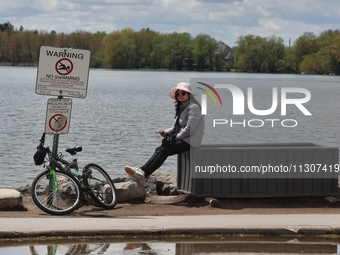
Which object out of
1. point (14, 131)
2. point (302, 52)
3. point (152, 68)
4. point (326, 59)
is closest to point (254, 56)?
point (302, 52)

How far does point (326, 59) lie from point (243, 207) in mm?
140378

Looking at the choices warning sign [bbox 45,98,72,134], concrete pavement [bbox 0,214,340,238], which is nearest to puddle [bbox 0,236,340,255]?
concrete pavement [bbox 0,214,340,238]

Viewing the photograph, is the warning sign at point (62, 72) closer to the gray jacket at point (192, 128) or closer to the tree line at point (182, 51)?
the gray jacket at point (192, 128)

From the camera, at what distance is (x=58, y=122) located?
859 centimetres

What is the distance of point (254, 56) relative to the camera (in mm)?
161500

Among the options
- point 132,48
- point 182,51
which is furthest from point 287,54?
point 132,48

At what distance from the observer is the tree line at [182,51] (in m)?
154

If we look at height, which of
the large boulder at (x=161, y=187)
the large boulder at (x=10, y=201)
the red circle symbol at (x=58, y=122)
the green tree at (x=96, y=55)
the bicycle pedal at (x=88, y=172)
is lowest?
the large boulder at (x=10, y=201)

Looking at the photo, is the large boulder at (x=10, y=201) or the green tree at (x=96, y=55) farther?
the green tree at (x=96, y=55)

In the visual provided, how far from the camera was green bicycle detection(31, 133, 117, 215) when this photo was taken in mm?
7742

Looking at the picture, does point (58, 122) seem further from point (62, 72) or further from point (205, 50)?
point (205, 50)

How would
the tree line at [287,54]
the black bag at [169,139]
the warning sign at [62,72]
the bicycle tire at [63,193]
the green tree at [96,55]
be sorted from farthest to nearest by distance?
the green tree at [96,55], the tree line at [287,54], the black bag at [169,139], the warning sign at [62,72], the bicycle tire at [63,193]

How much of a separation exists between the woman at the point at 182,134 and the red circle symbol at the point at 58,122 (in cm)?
122

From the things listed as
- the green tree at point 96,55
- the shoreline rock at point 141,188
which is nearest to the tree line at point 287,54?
the green tree at point 96,55
